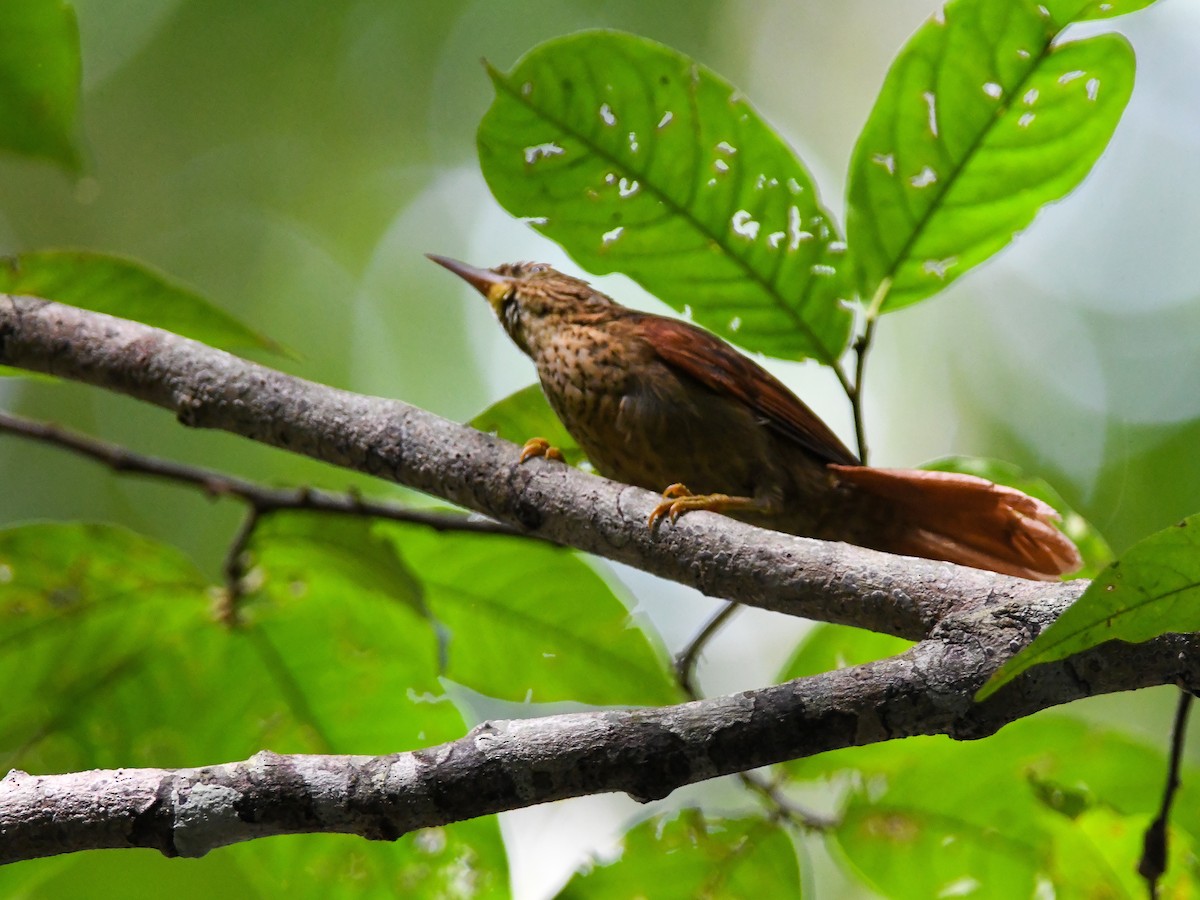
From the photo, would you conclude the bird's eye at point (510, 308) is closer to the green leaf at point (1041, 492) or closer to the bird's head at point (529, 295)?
the bird's head at point (529, 295)

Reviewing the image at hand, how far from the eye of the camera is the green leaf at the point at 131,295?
7.25ft

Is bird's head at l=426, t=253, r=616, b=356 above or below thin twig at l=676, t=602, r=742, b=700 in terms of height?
above

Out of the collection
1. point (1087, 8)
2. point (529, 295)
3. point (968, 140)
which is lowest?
point (529, 295)

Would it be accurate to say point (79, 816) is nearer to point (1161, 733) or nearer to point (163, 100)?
point (1161, 733)

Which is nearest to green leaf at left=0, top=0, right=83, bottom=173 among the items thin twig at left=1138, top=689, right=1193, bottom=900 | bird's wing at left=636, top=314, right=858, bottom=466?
bird's wing at left=636, top=314, right=858, bottom=466

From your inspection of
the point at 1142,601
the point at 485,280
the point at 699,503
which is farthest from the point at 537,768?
the point at 485,280

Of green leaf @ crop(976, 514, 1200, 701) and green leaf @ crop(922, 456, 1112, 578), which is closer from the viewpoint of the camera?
green leaf @ crop(976, 514, 1200, 701)

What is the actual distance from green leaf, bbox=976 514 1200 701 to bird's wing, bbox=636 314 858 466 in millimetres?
1290

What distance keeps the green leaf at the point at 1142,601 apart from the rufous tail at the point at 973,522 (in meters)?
0.93

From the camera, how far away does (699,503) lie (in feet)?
7.00

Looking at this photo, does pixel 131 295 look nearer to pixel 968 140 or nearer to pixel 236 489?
pixel 236 489

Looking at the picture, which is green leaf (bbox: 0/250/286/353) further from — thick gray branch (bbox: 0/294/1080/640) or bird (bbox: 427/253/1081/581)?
bird (bbox: 427/253/1081/581)

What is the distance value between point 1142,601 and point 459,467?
1.10 m

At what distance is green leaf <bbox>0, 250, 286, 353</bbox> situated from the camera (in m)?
2.21
